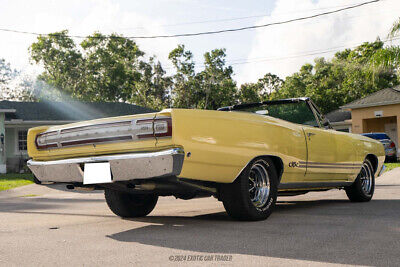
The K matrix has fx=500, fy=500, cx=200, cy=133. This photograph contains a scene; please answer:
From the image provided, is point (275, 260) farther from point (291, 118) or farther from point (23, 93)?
point (23, 93)

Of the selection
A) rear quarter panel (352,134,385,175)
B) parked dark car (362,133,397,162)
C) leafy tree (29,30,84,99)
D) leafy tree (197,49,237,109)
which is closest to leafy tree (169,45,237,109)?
leafy tree (197,49,237,109)

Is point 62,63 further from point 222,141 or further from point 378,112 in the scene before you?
point 222,141

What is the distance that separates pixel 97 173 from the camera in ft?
16.8

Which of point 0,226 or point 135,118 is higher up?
point 135,118

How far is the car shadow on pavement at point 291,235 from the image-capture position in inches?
157

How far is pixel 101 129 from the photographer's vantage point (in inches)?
206

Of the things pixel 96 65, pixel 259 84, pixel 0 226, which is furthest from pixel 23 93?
pixel 0 226

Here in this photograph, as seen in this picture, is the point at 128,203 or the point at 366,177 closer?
the point at 128,203

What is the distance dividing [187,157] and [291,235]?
1244 millimetres

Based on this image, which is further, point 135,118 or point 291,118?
point 291,118

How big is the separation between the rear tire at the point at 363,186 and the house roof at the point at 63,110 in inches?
807

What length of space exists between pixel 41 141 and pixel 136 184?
151cm

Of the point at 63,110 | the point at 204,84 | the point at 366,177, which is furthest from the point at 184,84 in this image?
the point at 366,177

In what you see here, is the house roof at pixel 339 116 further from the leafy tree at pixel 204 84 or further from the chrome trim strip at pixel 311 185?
the chrome trim strip at pixel 311 185
